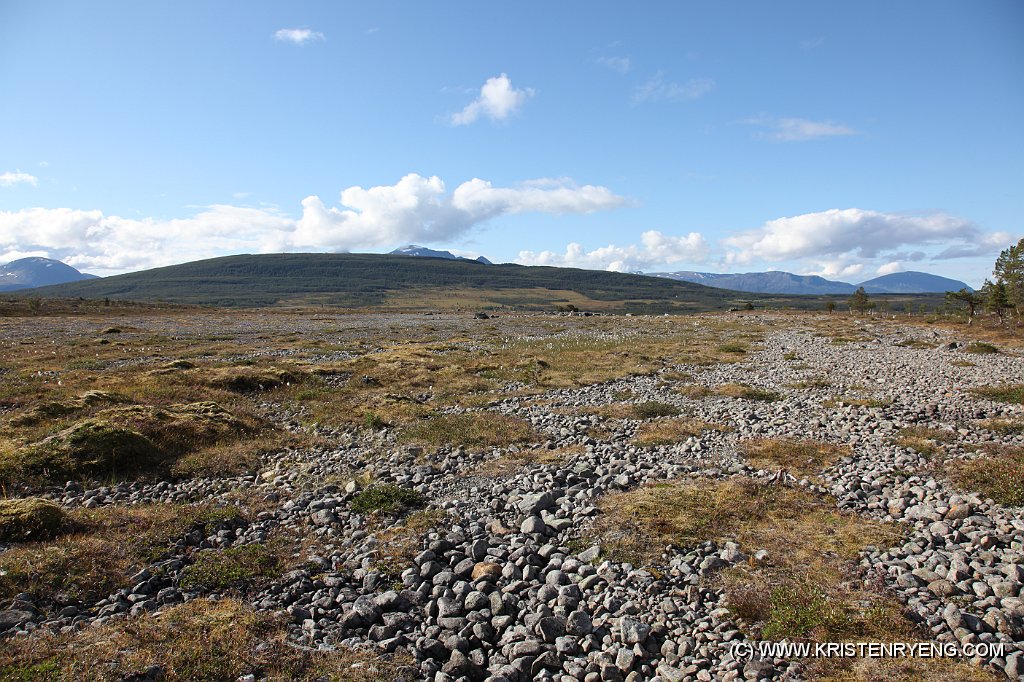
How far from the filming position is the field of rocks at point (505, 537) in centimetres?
734

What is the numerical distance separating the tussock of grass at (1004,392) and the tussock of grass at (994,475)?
10567 millimetres

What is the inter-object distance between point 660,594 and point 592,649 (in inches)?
65.5

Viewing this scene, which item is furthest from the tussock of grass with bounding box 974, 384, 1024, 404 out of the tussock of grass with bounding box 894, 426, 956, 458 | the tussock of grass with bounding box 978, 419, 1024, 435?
the tussock of grass with bounding box 894, 426, 956, 458

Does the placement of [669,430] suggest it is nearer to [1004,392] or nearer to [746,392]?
[746,392]

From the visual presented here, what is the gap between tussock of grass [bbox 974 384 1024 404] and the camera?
21.9 meters

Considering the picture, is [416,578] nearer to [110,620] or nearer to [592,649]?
[592,649]

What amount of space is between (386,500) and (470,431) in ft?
21.2

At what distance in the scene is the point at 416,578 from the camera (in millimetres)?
9586

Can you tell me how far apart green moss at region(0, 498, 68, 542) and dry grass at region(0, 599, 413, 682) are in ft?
12.9

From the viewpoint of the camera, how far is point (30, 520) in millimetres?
10320

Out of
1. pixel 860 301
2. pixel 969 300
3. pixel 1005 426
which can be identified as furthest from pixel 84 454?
pixel 860 301

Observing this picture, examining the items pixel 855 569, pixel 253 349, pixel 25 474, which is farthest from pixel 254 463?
pixel 253 349

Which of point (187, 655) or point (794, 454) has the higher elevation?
point (794, 454)

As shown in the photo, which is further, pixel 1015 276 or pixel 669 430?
pixel 1015 276
